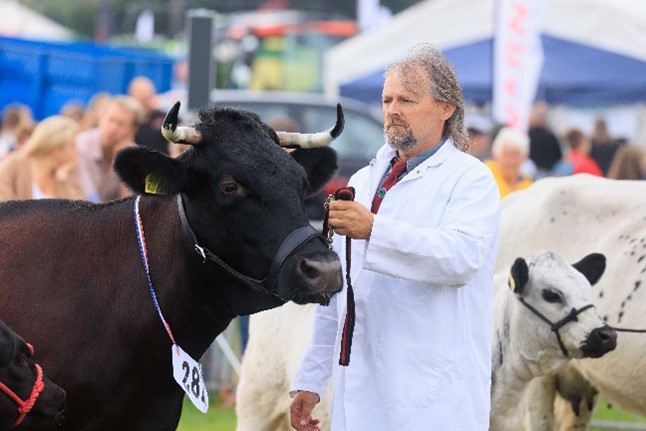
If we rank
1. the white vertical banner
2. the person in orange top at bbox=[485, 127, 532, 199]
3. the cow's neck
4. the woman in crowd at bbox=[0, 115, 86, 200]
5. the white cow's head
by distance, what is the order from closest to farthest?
1. the cow's neck
2. the white cow's head
3. the woman in crowd at bbox=[0, 115, 86, 200]
4. the person in orange top at bbox=[485, 127, 532, 199]
5. the white vertical banner

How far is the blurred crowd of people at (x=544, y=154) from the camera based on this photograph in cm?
1102

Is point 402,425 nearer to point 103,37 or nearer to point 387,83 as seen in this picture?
point 387,83

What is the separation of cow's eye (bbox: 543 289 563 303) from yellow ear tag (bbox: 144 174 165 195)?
2.77 meters

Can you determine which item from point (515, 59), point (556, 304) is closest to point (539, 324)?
point (556, 304)

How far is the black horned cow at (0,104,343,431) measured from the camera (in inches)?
199

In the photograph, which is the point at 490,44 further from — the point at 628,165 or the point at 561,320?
the point at 561,320

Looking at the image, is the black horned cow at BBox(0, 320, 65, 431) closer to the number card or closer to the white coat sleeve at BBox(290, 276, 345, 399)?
the number card

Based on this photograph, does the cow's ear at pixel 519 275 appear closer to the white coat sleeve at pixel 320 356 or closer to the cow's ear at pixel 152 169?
the white coat sleeve at pixel 320 356

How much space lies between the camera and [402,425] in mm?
5004

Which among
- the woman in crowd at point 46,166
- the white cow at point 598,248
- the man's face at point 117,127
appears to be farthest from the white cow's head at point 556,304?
the man's face at point 117,127

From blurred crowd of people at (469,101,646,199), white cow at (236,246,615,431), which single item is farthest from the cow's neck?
blurred crowd of people at (469,101,646,199)

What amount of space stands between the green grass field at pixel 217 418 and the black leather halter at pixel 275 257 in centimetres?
518

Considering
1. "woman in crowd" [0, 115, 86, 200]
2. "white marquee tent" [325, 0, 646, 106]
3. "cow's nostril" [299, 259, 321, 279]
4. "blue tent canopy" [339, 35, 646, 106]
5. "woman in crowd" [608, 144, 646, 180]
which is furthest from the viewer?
"blue tent canopy" [339, 35, 646, 106]

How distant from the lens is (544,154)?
17891 mm
